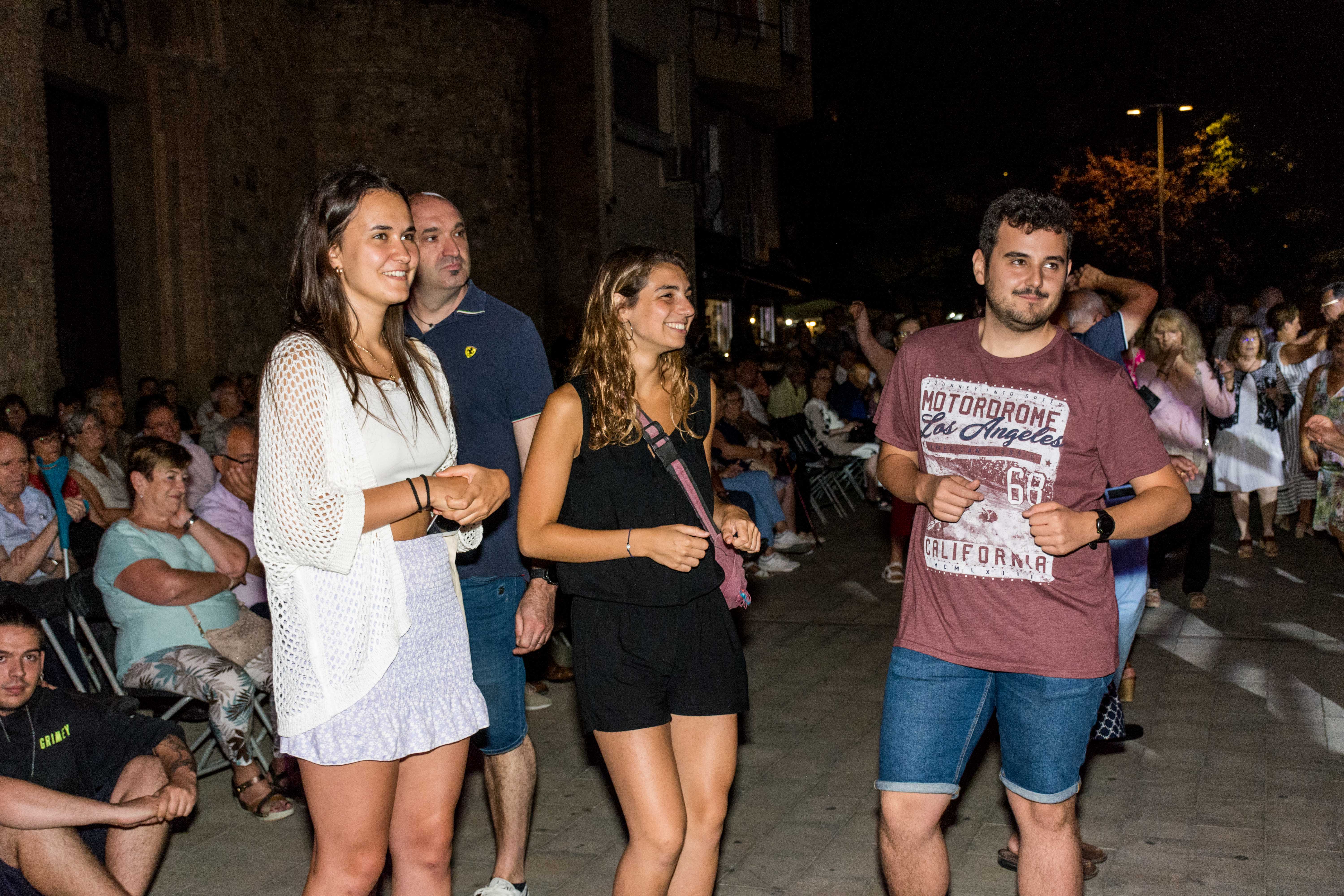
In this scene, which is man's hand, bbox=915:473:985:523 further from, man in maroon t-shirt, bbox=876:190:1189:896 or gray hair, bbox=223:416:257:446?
gray hair, bbox=223:416:257:446

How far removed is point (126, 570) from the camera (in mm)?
5320

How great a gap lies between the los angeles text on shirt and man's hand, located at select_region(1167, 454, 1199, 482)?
1.70 meters

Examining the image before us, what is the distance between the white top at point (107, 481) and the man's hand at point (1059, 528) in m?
6.59

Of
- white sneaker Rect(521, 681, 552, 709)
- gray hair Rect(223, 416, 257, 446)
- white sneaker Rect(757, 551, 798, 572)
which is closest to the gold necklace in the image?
white sneaker Rect(521, 681, 552, 709)

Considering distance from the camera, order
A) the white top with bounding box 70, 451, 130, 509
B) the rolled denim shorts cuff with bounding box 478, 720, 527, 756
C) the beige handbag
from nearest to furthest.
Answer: the rolled denim shorts cuff with bounding box 478, 720, 527, 756
the beige handbag
the white top with bounding box 70, 451, 130, 509

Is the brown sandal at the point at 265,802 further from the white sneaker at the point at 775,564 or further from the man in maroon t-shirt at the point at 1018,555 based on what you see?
the white sneaker at the point at 775,564

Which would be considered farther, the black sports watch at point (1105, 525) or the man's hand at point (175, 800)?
the man's hand at point (175, 800)

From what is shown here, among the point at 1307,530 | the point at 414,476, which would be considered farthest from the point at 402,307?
the point at 1307,530

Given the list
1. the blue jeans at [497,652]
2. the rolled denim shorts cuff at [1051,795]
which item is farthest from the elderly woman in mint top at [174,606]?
the rolled denim shorts cuff at [1051,795]

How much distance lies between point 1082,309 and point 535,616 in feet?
10.9

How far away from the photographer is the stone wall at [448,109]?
61.8ft

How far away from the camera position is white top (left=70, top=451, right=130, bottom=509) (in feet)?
27.0

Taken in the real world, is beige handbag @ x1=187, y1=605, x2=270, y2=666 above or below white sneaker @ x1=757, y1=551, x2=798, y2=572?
above

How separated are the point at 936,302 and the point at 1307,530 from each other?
9.11 metres
